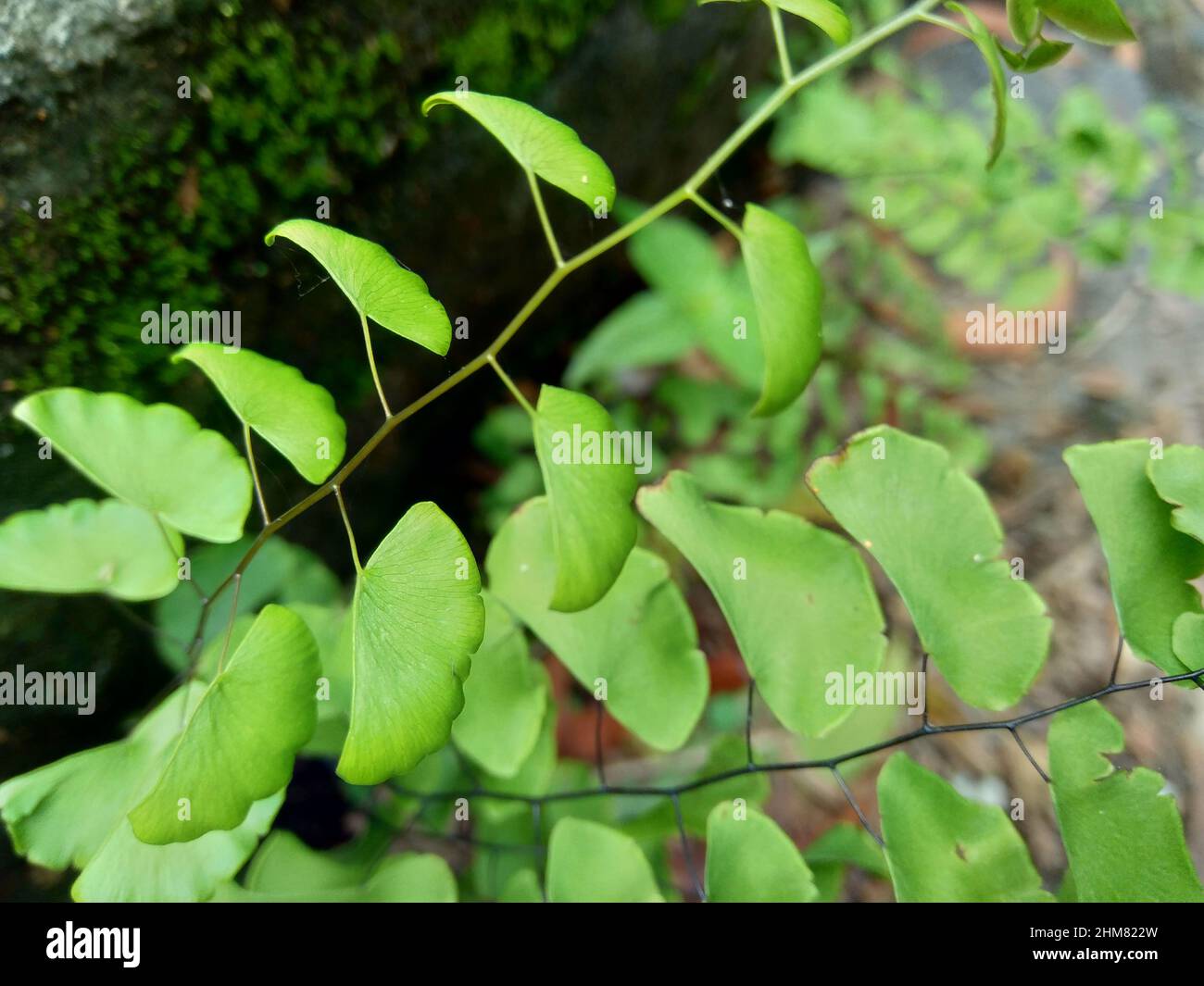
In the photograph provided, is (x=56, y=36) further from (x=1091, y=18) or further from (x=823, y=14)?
(x=1091, y=18)

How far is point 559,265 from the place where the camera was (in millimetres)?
448

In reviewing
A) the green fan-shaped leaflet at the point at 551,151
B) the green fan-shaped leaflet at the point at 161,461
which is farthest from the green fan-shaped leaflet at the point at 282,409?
the green fan-shaped leaflet at the point at 551,151

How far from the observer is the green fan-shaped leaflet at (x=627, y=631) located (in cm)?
58

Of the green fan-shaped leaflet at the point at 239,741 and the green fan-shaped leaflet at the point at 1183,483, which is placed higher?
the green fan-shaped leaflet at the point at 1183,483

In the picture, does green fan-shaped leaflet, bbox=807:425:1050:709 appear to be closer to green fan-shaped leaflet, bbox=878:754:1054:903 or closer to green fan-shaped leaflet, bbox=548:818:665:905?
green fan-shaped leaflet, bbox=878:754:1054:903

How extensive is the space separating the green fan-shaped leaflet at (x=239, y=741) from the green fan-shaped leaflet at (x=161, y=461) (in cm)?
7

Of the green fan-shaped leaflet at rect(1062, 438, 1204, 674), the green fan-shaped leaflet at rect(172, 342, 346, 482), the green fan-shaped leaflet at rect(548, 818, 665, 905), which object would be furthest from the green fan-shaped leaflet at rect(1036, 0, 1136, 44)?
the green fan-shaped leaflet at rect(548, 818, 665, 905)

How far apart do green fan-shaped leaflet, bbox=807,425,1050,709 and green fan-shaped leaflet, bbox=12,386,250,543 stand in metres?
0.35

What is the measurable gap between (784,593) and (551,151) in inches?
12.4

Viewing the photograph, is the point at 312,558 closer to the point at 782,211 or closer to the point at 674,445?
the point at 674,445

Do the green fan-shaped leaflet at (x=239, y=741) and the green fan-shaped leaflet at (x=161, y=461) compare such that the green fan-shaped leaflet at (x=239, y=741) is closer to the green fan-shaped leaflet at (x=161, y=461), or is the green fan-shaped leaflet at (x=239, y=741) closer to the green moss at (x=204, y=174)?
the green fan-shaped leaflet at (x=161, y=461)

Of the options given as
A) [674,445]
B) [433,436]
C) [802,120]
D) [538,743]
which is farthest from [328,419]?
[802,120]

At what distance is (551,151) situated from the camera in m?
0.42

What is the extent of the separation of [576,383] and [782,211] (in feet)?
1.51
